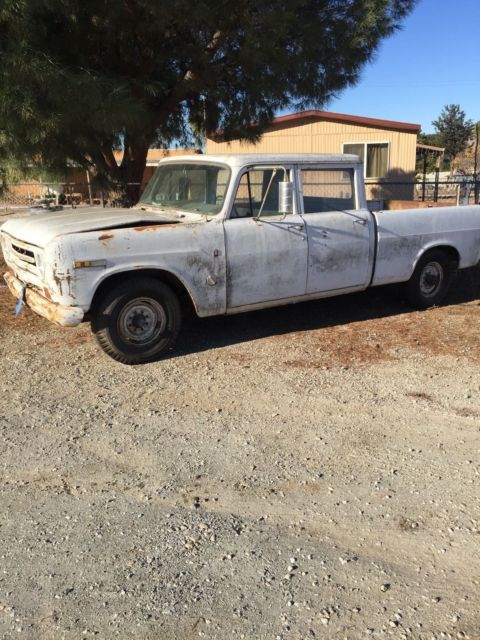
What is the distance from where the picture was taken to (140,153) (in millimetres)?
9234

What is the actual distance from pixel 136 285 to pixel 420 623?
3.48 metres

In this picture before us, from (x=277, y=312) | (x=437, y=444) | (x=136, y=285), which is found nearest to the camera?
(x=437, y=444)

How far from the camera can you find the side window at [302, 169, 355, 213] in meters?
5.93

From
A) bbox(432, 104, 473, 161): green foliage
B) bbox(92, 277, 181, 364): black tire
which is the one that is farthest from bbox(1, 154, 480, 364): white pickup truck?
bbox(432, 104, 473, 161): green foliage

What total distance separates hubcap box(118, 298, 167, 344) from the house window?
15.0m

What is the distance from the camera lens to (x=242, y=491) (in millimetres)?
3291

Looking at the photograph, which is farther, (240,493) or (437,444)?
(437,444)

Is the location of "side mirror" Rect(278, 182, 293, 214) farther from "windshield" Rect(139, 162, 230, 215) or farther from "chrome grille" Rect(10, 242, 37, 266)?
"chrome grille" Rect(10, 242, 37, 266)

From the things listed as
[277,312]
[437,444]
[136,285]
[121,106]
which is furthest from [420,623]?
[121,106]

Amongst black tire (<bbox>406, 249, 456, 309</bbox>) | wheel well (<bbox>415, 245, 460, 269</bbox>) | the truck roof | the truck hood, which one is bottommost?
black tire (<bbox>406, 249, 456, 309</bbox>)

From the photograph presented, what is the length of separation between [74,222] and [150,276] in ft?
2.63

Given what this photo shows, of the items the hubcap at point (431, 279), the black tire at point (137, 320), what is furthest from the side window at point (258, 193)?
the hubcap at point (431, 279)

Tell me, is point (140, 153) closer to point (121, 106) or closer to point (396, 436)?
point (121, 106)

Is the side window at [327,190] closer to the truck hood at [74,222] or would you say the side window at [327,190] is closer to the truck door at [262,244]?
the truck door at [262,244]
